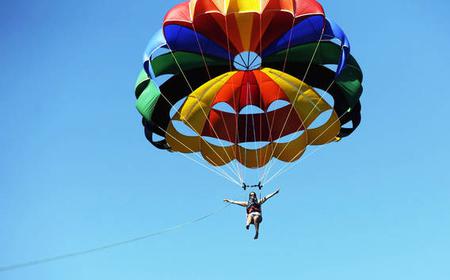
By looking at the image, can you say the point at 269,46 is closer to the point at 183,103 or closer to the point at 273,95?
the point at 273,95

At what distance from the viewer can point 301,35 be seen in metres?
19.1

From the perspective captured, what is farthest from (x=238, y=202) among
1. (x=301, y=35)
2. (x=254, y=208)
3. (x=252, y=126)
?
(x=301, y=35)

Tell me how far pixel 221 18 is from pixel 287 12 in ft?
5.06

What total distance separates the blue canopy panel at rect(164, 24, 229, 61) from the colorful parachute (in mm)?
23

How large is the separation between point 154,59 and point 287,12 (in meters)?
3.27

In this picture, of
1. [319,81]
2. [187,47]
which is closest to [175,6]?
[187,47]

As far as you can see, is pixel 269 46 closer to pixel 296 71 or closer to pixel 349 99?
pixel 296 71

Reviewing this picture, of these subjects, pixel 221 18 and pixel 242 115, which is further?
pixel 242 115

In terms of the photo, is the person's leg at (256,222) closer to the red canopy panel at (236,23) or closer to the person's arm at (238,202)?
the person's arm at (238,202)

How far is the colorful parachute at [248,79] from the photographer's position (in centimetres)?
1883

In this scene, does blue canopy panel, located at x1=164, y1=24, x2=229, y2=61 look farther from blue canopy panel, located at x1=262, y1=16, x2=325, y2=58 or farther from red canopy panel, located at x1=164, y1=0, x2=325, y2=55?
blue canopy panel, located at x1=262, y1=16, x2=325, y2=58

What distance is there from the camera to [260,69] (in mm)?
19875

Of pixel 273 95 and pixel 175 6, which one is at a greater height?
Result: pixel 175 6

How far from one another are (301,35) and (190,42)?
258cm
